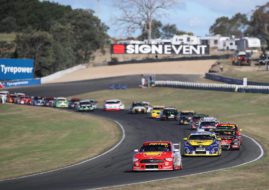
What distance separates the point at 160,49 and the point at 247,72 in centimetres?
3713

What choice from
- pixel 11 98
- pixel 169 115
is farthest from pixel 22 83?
pixel 169 115

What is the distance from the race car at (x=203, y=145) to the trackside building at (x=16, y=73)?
84967 millimetres

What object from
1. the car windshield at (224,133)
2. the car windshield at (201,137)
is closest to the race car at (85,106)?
the car windshield at (224,133)

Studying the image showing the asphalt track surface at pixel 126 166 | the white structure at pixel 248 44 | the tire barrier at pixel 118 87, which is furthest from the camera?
the white structure at pixel 248 44

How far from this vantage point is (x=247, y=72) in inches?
4323

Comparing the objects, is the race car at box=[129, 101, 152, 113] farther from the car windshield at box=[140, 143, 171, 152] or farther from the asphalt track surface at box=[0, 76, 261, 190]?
the car windshield at box=[140, 143, 171, 152]

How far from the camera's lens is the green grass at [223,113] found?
24339mm

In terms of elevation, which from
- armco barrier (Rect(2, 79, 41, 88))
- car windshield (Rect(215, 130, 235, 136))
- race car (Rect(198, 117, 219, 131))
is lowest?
car windshield (Rect(215, 130, 235, 136))

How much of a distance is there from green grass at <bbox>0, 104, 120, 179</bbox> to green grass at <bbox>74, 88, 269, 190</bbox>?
9.44 meters

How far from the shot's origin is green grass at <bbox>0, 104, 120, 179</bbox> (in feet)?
120

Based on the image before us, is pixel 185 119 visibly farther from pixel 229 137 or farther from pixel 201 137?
pixel 201 137

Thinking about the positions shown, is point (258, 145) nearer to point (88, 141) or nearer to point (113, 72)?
point (88, 141)

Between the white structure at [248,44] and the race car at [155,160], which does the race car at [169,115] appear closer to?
the race car at [155,160]

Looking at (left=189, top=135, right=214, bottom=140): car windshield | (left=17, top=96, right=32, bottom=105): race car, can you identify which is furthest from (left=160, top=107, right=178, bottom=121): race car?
(left=17, top=96, right=32, bottom=105): race car
